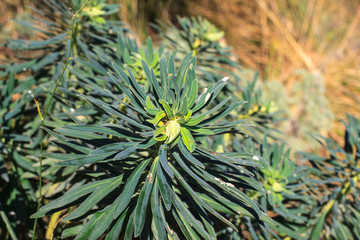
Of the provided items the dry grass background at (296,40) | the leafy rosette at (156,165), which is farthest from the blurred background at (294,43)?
the leafy rosette at (156,165)

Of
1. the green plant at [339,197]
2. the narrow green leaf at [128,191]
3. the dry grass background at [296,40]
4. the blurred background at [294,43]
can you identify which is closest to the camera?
the narrow green leaf at [128,191]

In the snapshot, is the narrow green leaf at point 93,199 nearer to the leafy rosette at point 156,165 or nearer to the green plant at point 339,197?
the leafy rosette at point 156,165

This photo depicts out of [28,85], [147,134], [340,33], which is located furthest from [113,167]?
Answer: [340,33]

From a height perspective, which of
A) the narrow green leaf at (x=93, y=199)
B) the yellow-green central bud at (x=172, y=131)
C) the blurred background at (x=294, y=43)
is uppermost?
the blurred background at (x=294, y=43)

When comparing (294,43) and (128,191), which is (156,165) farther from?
(294,43)

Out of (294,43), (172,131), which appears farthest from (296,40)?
(172,131)

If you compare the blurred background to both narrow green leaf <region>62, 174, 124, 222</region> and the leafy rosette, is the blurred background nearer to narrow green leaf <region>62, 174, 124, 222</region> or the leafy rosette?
the leafy rosette

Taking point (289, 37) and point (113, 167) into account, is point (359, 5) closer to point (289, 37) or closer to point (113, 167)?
point (289, 37)
